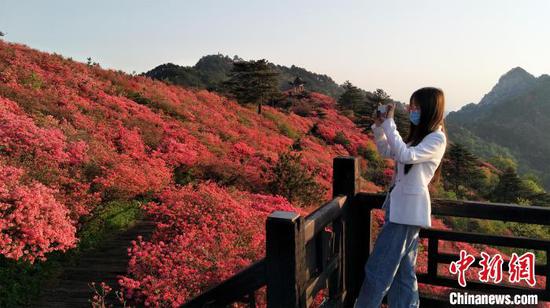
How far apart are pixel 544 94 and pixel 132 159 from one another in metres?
211

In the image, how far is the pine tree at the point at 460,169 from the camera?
122 feet

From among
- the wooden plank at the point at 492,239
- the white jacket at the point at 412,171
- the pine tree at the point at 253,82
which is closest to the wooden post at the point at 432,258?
the wooden plank at the point at 492,239

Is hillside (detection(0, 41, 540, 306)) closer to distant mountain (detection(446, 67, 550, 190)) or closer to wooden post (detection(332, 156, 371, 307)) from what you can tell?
wooden post (detection(332, 156, 371, 307))

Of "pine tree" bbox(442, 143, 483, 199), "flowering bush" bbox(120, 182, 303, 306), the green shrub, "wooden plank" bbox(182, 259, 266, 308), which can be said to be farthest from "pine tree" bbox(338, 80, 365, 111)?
"wooden plank" bbox(182, 259, 266, 308)

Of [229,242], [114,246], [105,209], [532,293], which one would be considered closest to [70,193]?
[105,209]

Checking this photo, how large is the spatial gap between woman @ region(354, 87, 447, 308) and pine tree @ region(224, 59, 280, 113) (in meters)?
30.4

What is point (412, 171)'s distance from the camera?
3301 mm

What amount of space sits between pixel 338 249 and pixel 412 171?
1.21 meters

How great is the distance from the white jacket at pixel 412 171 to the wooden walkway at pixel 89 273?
4.94 meters

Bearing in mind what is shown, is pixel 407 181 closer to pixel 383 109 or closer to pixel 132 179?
pixel 383 109

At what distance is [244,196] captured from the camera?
35.6ft

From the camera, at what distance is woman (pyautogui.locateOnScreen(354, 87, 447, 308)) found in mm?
3213

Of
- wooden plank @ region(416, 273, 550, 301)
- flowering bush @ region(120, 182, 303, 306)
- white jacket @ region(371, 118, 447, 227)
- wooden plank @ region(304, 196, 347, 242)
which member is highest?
white jacket @ region(371, 118, 447, 227)

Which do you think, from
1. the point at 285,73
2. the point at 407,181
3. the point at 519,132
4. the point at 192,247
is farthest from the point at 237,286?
the point at 519,132
